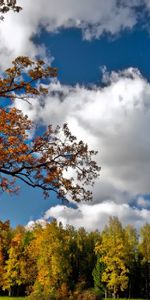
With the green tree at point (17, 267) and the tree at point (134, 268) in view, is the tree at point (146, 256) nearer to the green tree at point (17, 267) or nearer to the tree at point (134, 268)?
the tree at point (134, 268)

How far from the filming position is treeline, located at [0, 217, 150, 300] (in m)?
69.1

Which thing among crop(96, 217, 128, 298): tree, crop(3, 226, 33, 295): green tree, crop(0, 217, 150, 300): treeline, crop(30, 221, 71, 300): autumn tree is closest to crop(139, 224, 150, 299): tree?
crop(0, 217, 150, 300): treeline

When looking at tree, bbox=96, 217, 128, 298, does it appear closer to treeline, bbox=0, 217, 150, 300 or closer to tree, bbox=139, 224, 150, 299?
treeline, bbox=0, 217, 150, 300

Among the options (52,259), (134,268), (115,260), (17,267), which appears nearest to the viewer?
(52,259)

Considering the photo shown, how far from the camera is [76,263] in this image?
101m

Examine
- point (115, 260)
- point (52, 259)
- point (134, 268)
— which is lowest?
point (52, 259)

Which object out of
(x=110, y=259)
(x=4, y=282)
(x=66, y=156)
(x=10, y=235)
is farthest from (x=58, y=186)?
(x=10, y=235)

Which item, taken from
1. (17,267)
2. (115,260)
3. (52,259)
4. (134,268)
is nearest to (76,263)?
(134,268)

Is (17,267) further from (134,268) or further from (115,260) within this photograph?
(134,268)

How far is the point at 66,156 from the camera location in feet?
55.1

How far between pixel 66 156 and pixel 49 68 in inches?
117

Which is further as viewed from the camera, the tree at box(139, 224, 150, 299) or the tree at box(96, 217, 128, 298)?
the tree at box(139, 224, 150, 299)

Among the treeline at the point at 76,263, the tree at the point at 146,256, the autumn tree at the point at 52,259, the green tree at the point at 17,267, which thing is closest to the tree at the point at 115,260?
the treeline at the point at 76,263

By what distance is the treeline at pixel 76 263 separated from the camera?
6906 cm
